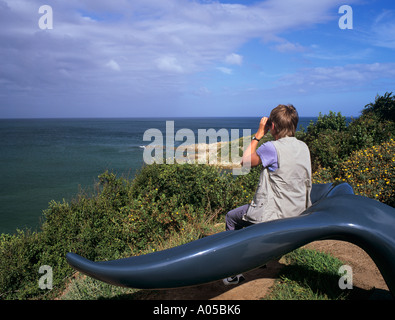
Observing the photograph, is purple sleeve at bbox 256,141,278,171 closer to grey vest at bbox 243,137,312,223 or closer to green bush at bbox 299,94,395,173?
grey vest at bbox 243,137,312,223

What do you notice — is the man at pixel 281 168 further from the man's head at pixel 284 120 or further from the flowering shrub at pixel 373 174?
the flowering shrub at pixel 373 174

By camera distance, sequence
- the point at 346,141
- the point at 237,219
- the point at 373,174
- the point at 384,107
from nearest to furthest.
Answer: the point at 237,219
the point at 373,174
the point at 346,141
the point at 384,107

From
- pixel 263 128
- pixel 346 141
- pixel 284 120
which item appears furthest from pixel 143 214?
pixel 346 141

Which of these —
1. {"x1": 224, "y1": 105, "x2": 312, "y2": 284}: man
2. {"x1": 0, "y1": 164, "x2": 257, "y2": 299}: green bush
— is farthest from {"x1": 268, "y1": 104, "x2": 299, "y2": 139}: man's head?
{"x1": 0, "y1": 164, "x2": 257, "y2": 299}: green bush

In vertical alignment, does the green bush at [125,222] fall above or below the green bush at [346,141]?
below

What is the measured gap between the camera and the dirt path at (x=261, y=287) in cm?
295

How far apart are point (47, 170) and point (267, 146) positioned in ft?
108

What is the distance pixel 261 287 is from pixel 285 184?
1.28 m

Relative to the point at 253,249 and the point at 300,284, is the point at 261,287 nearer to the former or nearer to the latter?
the point at 300,284

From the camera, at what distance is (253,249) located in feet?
6.56

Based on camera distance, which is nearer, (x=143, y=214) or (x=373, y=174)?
(x=143, y=214)

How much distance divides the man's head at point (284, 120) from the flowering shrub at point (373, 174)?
13.6 feet

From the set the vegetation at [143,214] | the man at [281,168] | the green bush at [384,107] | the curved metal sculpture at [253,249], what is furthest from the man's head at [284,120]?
the green bush at [384,107]
